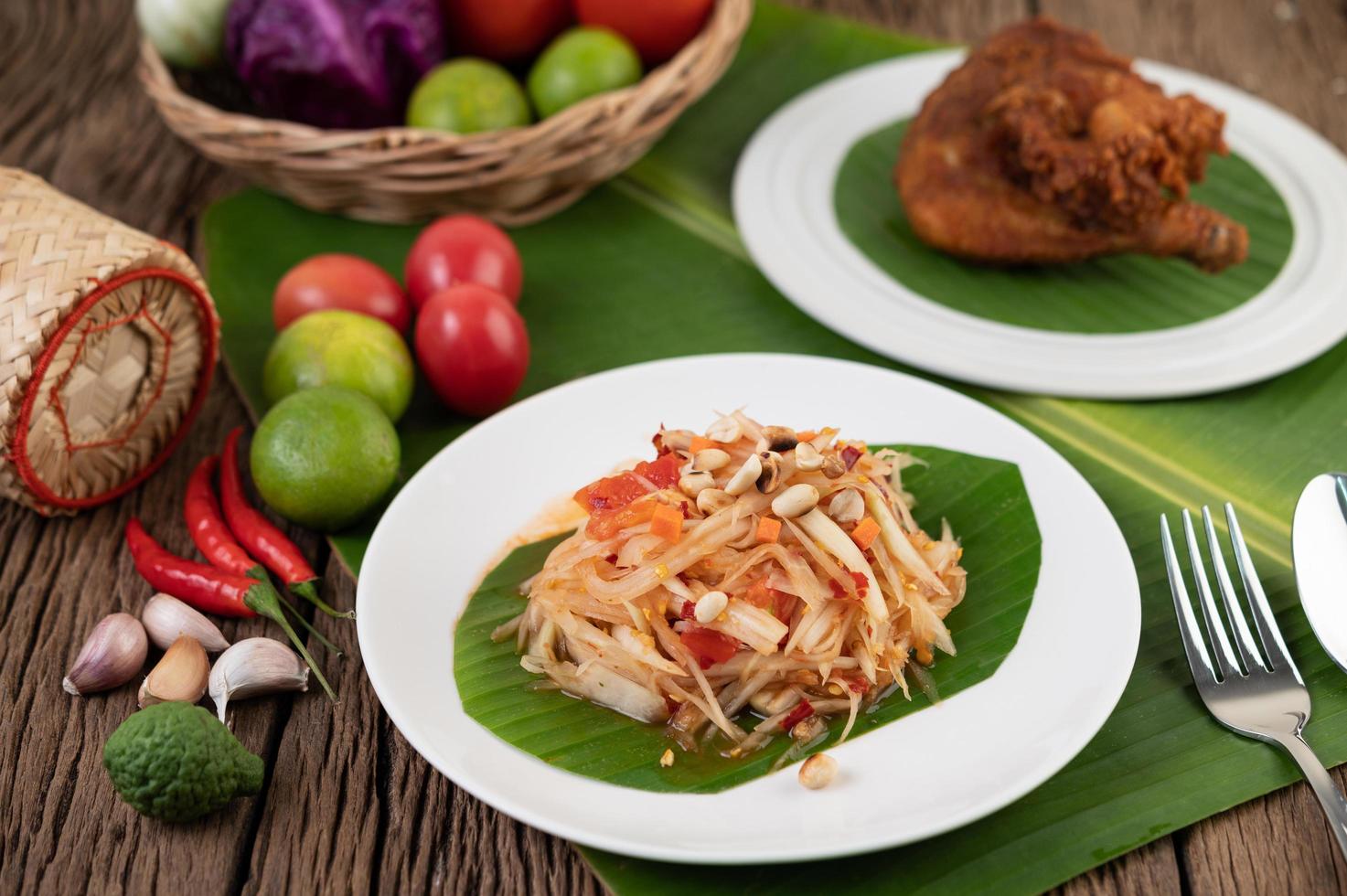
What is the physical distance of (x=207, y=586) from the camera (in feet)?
11.5

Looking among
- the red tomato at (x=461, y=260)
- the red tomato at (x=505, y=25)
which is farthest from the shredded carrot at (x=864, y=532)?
the red tomato at (x=505, y=25)

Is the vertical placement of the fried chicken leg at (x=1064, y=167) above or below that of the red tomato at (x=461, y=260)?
above

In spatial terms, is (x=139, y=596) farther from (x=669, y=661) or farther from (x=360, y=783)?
(x=669, y=661)

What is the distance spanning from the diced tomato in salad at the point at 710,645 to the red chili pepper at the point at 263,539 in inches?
41.4

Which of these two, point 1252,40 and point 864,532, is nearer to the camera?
point 864,532

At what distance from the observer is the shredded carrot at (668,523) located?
116 inches

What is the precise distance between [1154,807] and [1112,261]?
9.01 feet

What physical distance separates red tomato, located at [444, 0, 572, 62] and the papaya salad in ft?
10.6

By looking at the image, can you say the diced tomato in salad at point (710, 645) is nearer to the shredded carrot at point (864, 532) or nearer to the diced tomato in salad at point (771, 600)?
the diced tomato in salad at point (771, 600)

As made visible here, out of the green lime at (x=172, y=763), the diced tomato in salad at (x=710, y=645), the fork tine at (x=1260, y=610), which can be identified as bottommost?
the green lime at (x=172, y=763)

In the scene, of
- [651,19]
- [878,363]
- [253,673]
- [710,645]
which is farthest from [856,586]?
[651,19]

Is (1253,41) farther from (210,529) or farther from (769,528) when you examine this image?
(210,529)

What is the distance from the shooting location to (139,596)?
3.60m

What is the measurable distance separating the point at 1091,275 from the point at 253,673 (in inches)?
138
